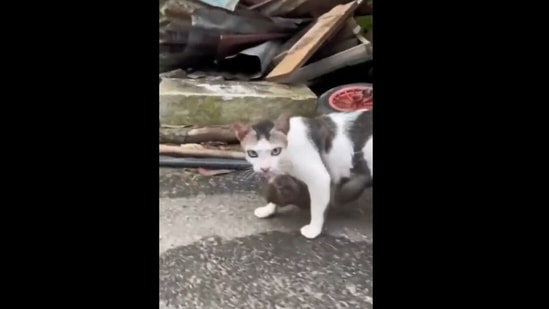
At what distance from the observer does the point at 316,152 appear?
4.44ft

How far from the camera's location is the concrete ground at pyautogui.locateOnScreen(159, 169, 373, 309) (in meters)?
1.32

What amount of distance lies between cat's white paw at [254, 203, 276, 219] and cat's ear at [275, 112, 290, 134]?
0.51ft

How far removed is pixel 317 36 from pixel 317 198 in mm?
332

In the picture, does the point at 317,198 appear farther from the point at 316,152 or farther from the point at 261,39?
the point at 261,39

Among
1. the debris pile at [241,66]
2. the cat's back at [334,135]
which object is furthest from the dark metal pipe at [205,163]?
the cat's back at [334,135]

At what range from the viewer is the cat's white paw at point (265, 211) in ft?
4.49

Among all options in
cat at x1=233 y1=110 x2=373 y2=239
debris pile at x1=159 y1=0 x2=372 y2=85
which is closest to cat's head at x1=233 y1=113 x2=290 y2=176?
cat at x1=233 y1=110 x2=373 y2=239

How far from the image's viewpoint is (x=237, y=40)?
1.36 m

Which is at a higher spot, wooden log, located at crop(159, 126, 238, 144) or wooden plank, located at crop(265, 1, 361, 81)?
wooden plank, located at crop(265, 1, 361, 81)

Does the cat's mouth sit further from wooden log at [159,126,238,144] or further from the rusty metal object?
the rusty metal object

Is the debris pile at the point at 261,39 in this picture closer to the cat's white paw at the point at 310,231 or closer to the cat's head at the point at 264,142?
the cat's head at the point at 264,142

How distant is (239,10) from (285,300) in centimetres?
60

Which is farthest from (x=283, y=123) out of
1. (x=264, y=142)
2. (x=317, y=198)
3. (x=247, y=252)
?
(x=247, y=252)

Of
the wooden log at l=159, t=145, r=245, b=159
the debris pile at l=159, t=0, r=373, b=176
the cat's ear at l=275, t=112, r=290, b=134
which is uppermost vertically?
the debris pile at l=159, t=0, r=373, b=176
